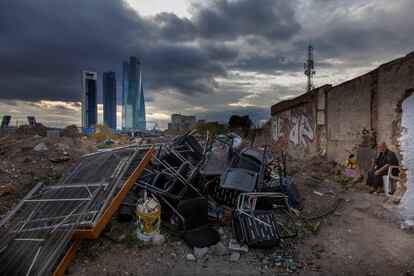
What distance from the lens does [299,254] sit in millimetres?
3852

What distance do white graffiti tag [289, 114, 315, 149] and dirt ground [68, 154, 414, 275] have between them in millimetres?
5346

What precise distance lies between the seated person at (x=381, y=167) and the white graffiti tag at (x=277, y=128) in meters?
6.72

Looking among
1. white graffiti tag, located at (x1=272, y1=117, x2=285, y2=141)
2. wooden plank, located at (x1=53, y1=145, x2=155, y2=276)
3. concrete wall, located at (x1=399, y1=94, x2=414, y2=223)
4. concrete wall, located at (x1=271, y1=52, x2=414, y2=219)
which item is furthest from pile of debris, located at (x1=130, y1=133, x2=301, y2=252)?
white graffiti tag, located at (x1=272, y1=117, x2=285, y2=141)

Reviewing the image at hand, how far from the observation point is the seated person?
565 cm

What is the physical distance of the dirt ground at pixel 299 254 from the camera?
3496 millimetres

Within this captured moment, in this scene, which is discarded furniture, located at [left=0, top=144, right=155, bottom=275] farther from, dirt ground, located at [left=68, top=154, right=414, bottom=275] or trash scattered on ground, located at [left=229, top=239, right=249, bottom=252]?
trash scattered on ground, located at [left=229, top=239, right=249, bottom=252]

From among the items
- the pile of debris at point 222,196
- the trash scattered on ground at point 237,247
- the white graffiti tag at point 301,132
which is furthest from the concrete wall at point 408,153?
the white graffiti tag at point 301,132

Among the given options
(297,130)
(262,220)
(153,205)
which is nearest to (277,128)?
(297,130)

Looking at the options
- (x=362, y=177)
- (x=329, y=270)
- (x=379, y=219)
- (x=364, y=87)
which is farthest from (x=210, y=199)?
(x=364, y=87)

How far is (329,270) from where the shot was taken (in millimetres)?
3535

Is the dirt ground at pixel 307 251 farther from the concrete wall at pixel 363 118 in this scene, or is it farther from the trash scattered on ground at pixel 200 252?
the concrete wall at pixel 363 118

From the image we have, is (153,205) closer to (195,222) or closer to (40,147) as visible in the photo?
(195,222)

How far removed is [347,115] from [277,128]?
575 cm

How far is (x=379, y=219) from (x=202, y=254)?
3.09 meters
